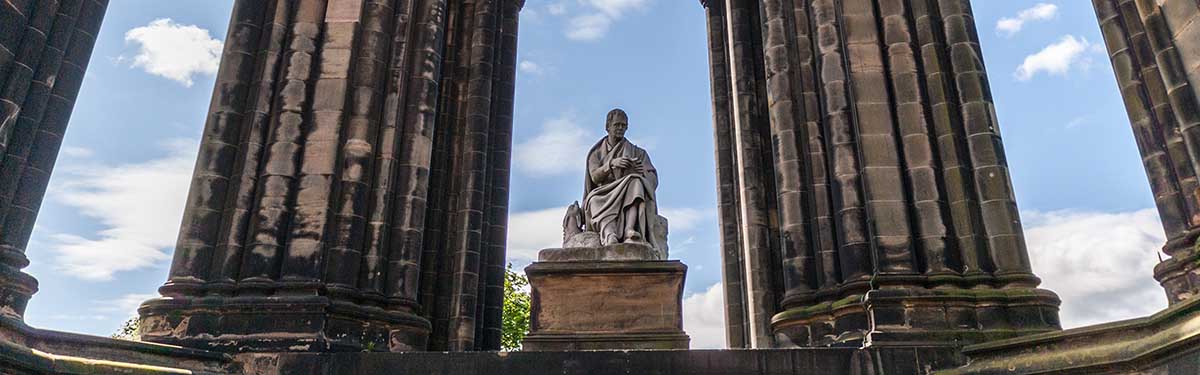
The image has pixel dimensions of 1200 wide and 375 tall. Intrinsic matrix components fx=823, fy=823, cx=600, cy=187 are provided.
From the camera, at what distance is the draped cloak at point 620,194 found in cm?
1173

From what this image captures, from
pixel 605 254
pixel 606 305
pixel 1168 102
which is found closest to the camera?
pixel 1168 102

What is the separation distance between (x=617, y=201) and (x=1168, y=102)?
6832mm

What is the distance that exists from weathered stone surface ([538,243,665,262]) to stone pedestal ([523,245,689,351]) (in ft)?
0.41

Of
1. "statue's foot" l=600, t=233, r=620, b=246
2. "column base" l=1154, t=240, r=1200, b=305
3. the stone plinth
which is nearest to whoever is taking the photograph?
"column base" l=1154, t=240, r=1200, b=305

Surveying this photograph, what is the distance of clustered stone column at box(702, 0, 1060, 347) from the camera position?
9.46 meters

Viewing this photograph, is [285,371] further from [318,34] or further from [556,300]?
[318,34]

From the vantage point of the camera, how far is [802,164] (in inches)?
480

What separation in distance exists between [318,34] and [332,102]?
1.14m

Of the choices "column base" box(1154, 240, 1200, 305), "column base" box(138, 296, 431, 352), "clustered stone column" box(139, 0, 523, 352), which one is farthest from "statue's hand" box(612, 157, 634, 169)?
→ "column base" box(1154, 240, 1200, 305)

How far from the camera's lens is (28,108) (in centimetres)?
904

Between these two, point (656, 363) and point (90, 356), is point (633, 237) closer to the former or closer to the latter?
point (656, 363)

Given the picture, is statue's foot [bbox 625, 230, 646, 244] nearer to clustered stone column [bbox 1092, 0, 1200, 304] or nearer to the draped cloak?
the draped cloak

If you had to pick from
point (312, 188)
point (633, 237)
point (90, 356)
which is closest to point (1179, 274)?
point (633, 237)

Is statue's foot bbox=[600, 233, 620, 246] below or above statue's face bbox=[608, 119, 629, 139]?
below
